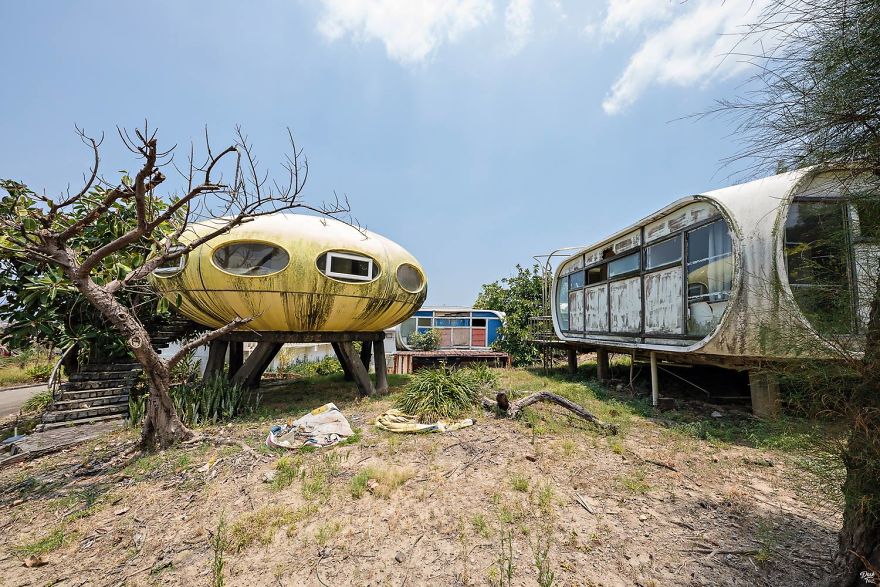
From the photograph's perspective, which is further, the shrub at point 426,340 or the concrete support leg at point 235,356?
the shrub at point 426,340

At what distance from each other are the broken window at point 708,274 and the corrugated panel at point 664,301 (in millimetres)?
243

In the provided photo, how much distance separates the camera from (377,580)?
8.61ft

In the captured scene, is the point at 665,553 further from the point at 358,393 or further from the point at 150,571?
the point at 358,393

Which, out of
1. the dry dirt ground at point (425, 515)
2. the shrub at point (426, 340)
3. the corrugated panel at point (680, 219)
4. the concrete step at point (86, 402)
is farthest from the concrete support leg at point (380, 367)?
the corrugated panel at point (680, 219)

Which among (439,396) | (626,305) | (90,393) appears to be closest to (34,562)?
(439,396)

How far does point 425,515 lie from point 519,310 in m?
14.1

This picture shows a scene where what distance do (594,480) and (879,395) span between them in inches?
109

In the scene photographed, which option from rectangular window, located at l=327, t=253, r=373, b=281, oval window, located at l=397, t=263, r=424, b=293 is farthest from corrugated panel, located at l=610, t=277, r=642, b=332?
rectangular window, located at l=327, t=253, r=373, b=281

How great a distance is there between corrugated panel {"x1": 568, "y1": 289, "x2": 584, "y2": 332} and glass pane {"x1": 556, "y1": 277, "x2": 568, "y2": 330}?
0.34 meters

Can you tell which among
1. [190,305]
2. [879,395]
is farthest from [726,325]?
[190,305]

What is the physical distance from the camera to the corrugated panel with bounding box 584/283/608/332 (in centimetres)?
979

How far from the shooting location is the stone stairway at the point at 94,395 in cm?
680

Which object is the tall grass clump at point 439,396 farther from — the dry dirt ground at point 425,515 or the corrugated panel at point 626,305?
the corrugated panel at point 626,305

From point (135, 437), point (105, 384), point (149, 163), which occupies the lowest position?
point (135, 437)
